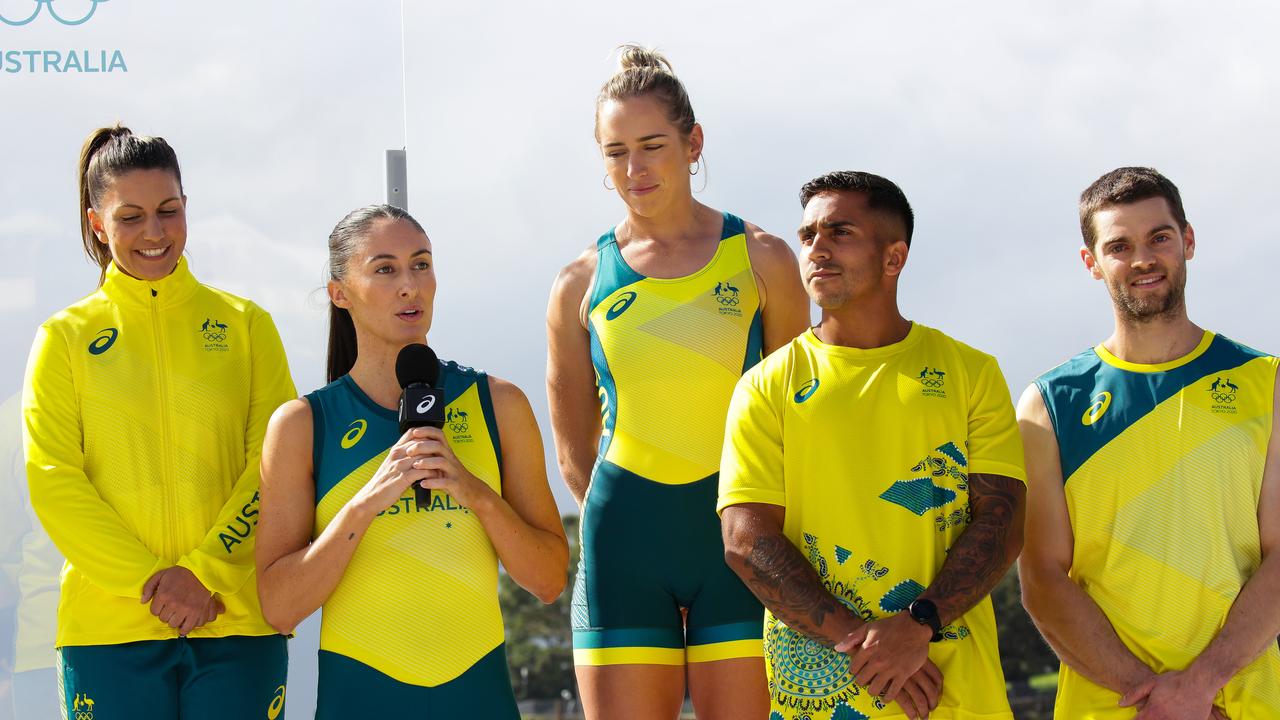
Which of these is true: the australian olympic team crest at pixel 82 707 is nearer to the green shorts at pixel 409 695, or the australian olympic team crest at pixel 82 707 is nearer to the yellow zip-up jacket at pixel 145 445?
the yellow zip-up jacket at pixel 145 445

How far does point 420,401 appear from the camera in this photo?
304 cm

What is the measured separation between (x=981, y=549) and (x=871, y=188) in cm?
95

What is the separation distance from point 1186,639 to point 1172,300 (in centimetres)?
90

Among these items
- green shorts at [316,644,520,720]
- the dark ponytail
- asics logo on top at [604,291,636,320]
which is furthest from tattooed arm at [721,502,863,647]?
the dark ponytail

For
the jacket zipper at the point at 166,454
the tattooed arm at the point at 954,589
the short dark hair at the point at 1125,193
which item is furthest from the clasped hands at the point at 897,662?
the jacket zipper at the point at 166,454

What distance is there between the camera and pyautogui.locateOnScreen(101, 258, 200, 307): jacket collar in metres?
3.96

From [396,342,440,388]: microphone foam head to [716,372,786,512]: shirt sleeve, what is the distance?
749 mm

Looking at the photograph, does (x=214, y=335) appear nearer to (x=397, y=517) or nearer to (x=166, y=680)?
(x=166, y=680)

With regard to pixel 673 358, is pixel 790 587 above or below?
below

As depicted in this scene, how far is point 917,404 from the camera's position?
128 inches

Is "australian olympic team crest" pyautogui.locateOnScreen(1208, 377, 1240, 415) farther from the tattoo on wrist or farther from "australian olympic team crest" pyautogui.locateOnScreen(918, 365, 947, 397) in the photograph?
the tattoo on wrist

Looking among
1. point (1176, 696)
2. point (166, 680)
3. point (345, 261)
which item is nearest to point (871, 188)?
point (345, 261)

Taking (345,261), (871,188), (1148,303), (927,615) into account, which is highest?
(871,188)

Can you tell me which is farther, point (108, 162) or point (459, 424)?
point (108, 162)
